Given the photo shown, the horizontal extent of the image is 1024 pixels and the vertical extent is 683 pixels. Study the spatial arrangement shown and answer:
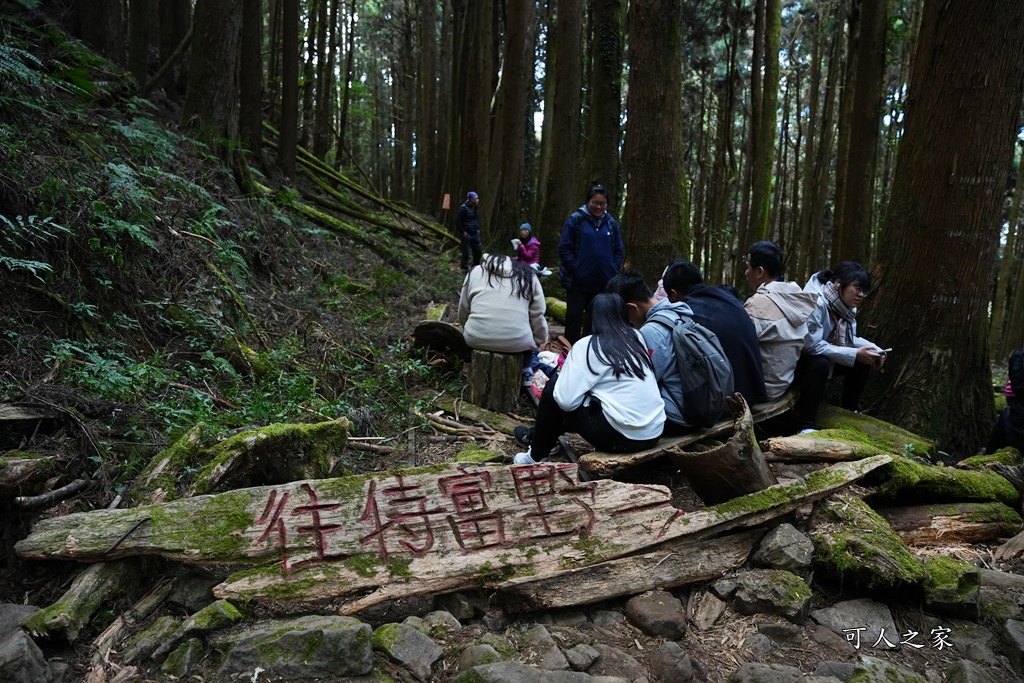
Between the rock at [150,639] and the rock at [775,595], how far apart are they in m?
2.47

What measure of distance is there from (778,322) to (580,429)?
1.93 metres

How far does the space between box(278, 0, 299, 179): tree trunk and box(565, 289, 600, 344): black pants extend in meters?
8.19

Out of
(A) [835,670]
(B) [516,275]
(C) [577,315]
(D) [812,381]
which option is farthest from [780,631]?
(C) [577,315]

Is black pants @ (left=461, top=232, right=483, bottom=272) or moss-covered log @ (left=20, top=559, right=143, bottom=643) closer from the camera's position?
moss-covered log @ (left=20, top=559, right=143, bottom=643)

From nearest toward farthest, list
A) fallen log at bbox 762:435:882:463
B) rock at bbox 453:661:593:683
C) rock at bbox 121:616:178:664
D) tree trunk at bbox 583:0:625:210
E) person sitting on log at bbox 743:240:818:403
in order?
rock at bbox 453:661:593:683
rock at bbox 121:616:178:664
fallen log at bbox 762:435:882:463
person sitting on log at bbox 743:240:818:403
tree trunk at bbox 583:0:625:210

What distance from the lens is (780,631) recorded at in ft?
9.81

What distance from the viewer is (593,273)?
22.5 feet

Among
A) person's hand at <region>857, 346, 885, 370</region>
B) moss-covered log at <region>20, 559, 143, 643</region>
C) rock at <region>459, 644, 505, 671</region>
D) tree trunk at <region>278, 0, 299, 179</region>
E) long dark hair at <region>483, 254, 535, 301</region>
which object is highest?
tree trunk at <region>278, 0, 299, 179</region>

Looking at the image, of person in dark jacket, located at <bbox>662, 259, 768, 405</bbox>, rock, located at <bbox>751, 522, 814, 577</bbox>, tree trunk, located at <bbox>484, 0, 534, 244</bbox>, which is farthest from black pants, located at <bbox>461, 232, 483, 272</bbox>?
rock, located at <bbox>751, 522, 814, 577</bbox>

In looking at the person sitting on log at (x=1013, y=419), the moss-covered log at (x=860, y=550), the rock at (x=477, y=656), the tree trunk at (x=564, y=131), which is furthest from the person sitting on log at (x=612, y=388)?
the tree trunk at (x=564, y=131)

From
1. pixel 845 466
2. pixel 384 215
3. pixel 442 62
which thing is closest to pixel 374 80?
pixel 442 62

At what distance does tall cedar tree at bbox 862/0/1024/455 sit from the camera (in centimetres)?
511

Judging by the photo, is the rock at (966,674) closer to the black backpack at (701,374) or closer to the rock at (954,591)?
the rock at (954,591)

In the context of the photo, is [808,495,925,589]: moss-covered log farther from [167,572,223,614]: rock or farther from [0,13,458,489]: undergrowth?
[0,13,458,489]: undergrowth
